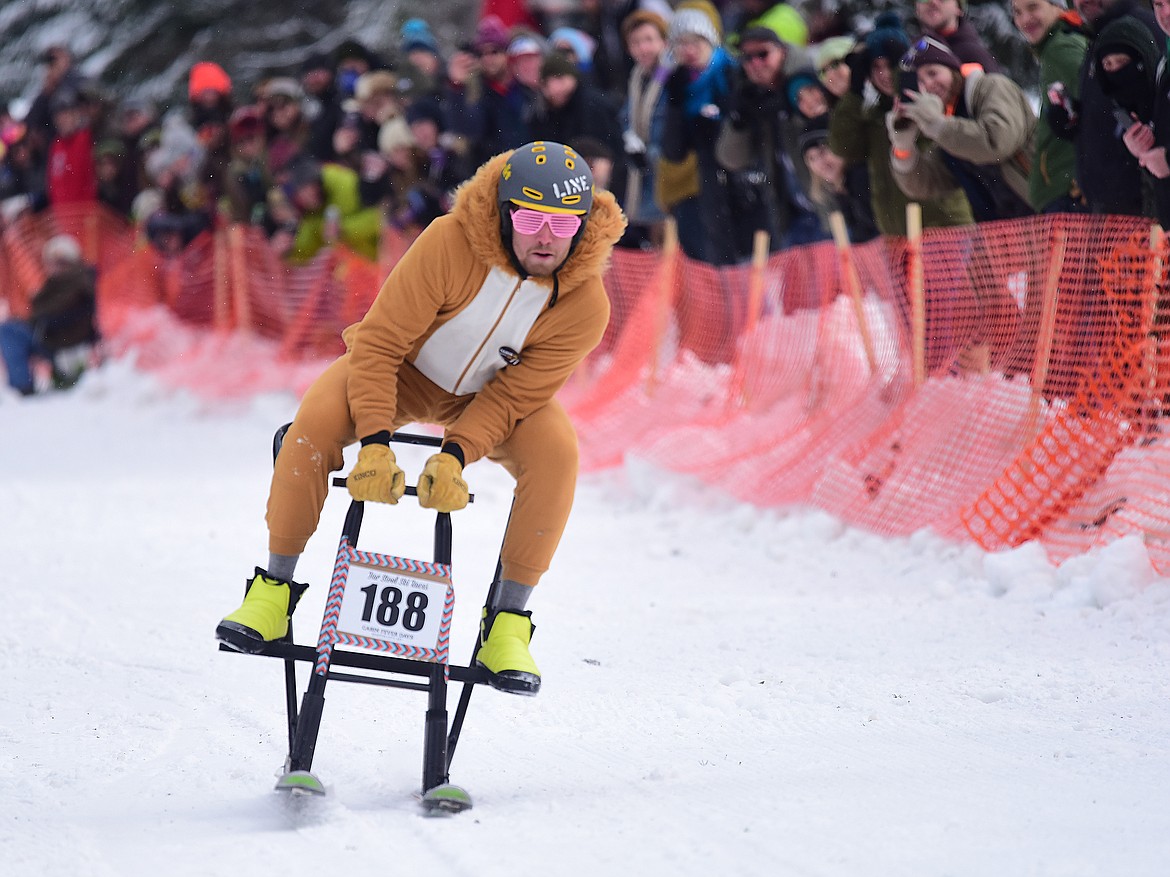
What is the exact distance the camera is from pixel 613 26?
1147 cm

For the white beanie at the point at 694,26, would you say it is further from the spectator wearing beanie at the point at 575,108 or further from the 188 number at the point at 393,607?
the 188 number at the point at 393,607

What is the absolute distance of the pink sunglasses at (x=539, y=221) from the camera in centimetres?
399

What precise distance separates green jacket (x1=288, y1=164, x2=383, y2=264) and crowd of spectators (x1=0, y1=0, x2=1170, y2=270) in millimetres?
19

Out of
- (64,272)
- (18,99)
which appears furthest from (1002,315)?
(18,99)

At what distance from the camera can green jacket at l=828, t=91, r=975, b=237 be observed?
7.63 metres

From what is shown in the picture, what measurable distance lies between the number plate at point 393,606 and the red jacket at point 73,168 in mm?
13433

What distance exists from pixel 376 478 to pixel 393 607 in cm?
36

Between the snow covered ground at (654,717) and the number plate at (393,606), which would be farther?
the number plate at (393,606)

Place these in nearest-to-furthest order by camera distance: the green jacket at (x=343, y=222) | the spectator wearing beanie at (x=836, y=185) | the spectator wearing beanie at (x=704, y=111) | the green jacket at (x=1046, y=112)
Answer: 1. the green jacket at (x=1046, y=112)
2. the spectator wearing beanie at (x=836, y=185)
3. the spectator wearing beanie at (x=704, y=111)
4. the green jacket at (x=343, y=222)

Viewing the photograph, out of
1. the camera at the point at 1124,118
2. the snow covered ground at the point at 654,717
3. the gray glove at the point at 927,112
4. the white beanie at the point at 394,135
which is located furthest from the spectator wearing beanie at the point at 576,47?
the camera at the point at 1124,118

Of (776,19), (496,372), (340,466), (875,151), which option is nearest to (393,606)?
(340,466)

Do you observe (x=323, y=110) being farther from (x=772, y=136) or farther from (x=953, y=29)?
(x=953, y=29)

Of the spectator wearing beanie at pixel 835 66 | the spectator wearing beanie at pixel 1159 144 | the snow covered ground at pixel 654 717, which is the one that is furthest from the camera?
the spectator wearing beanie at pixel 835 66

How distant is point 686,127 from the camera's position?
9148mm
